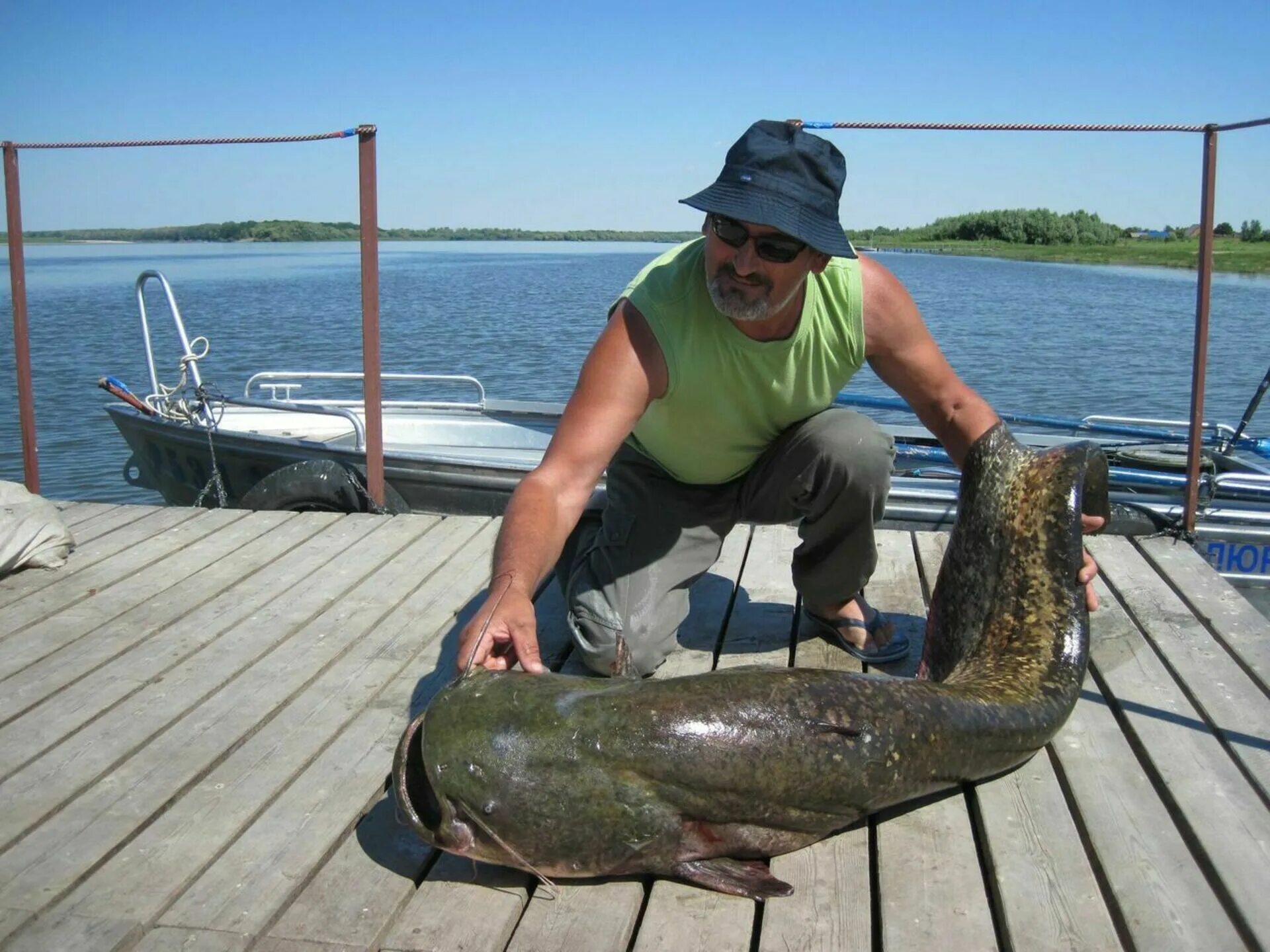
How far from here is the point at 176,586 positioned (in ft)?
13.6

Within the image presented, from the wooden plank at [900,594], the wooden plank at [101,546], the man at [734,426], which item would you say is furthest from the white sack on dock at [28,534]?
the wooden plank at [900,594]

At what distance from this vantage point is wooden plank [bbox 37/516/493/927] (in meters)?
2.29

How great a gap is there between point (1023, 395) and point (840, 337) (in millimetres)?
14523

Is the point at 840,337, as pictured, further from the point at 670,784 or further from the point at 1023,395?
the point at 1023,395

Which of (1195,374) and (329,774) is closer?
(329,774)

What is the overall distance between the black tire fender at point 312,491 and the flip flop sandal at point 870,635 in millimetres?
3322

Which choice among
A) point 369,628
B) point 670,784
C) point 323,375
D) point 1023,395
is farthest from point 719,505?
point 1023,395

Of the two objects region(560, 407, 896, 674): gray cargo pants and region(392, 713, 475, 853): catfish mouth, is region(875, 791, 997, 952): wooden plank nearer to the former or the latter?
region(392, 713, 475, 853): catfish mouth

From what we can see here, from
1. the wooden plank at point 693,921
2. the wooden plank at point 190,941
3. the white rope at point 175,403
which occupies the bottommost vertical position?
the wooden plank at point 693,921

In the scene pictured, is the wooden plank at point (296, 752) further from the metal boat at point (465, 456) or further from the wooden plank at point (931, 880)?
the metal boat at point (465, 456)

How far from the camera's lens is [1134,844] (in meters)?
2.44

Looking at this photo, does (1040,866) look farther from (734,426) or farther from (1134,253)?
(1134,253)

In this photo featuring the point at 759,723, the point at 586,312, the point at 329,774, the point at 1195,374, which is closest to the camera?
the point at 759,723

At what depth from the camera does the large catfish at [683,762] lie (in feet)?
7.30
